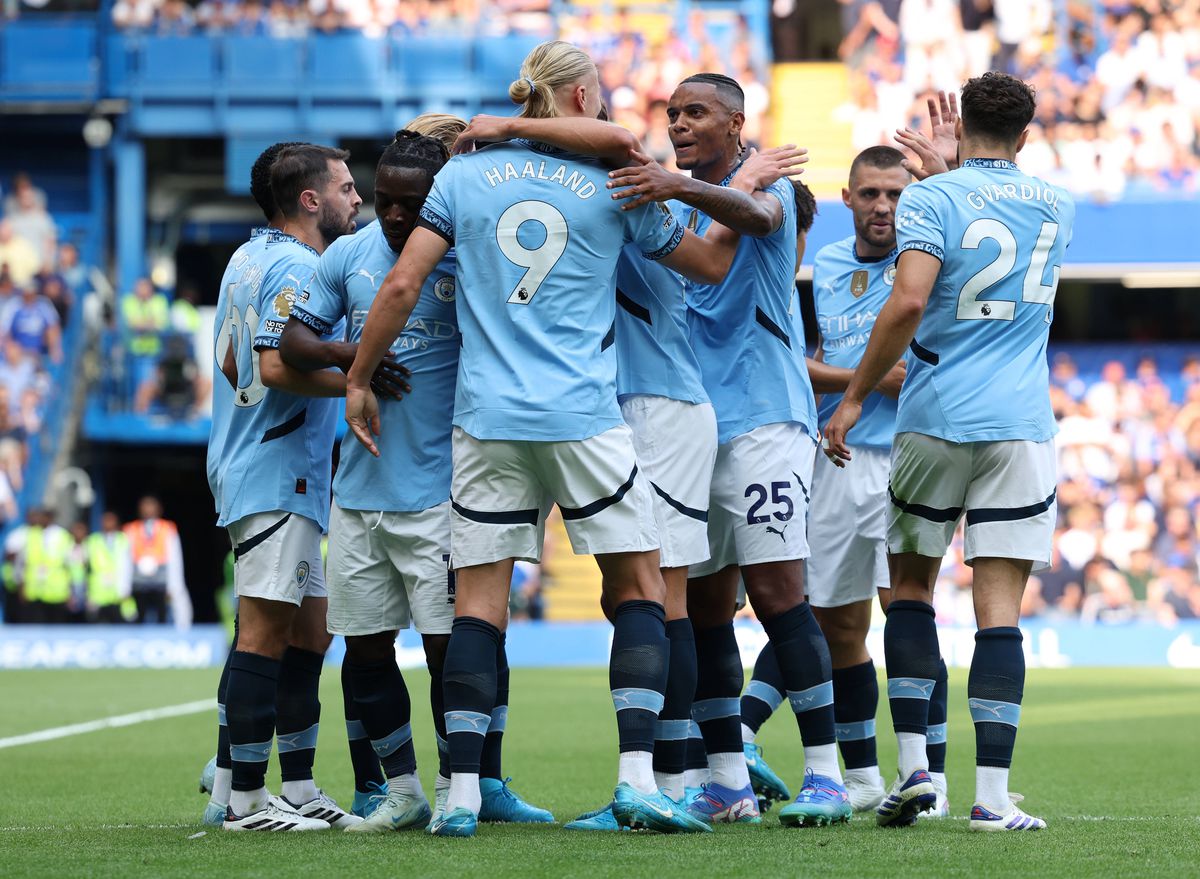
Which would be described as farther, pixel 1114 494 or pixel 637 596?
pixel 1114 494

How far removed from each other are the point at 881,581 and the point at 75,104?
22221 mm

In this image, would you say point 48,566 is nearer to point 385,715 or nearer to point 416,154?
point 385,715

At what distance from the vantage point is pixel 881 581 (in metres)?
6.68

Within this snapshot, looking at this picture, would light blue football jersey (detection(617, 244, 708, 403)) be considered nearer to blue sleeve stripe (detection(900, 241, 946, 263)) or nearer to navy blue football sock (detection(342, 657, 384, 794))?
blue sleeve stripe (detection(900, 241, 946, 263))

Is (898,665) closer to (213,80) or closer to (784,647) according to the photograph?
(784,647)

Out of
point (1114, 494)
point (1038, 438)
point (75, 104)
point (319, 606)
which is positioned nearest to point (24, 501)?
point (75, 104)

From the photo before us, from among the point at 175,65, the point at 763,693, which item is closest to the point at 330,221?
the point at 763,693

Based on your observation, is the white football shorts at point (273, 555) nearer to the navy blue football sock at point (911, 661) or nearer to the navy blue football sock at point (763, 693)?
the navy blue football sock at point (911, 661)

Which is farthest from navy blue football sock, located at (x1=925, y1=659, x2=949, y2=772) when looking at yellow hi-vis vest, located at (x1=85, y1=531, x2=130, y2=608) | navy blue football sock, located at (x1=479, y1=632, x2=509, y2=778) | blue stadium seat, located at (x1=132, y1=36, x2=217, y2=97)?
blue stadium seat, located at (x1=132, y1=36, x2=217, y2=97)

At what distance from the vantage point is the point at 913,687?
555 centimetres

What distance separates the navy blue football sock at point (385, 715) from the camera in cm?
553

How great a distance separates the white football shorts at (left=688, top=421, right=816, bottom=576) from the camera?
5.62 metres

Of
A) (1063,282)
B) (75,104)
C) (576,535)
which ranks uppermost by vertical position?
(75,104)

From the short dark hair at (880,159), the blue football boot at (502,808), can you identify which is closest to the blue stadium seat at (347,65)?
the short dark hair at (880,159)
